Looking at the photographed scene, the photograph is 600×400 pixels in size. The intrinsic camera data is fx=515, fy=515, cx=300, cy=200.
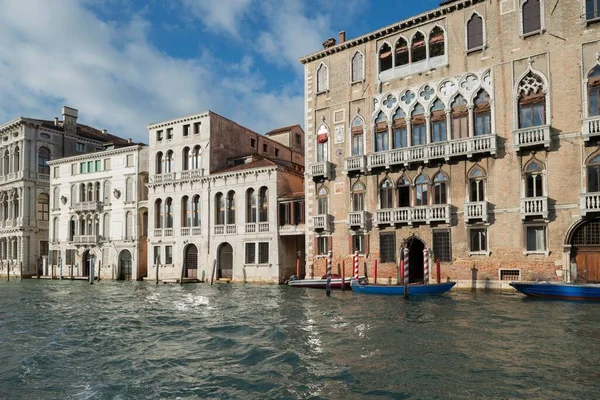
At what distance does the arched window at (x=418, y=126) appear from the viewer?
22.1 meters

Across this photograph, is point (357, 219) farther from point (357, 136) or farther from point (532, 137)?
point (532, 137)

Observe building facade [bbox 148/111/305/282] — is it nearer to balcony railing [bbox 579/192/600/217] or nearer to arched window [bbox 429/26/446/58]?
arched window [bbox 429/26/446/58]

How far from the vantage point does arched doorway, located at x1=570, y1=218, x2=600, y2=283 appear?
18.1 metres

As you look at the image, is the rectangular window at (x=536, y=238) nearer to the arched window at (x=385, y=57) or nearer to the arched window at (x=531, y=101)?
the arched window at (x=531, y=101)

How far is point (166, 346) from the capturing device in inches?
431

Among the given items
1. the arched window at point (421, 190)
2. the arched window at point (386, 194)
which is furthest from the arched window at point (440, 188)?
the arched window at point (386, 194)

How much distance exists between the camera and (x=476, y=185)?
20484 millimetres

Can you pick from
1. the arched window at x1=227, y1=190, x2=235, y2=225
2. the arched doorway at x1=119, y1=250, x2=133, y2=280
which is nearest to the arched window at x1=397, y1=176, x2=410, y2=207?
the arched window at x1=227, y1=190, x2=235, y2=225

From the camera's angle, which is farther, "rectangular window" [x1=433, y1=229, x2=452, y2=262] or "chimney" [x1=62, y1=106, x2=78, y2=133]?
"chimney" [x1=62, y1=106, x2=78, y2=133]

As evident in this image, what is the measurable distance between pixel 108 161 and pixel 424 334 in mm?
28268

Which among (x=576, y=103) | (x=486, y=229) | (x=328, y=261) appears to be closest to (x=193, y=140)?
(x=328, y=261)

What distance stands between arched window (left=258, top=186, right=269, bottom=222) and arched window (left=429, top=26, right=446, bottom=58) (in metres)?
11.1

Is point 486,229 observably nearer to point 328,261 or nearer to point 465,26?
point 328,261

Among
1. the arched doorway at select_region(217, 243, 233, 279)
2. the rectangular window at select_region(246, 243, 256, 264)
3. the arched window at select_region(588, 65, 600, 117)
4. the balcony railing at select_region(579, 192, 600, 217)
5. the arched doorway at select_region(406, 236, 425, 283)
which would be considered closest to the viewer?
the balcony railing at select_region(579, 192, 600, 217)
